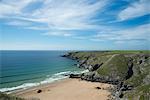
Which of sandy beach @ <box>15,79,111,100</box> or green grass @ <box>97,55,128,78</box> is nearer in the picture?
sandy beach @ <box>15,79,111,100</box>

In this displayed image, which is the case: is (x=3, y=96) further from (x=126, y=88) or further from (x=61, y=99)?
(x=126, y=88)

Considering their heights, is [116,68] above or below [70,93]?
above

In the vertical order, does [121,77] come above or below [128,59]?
below

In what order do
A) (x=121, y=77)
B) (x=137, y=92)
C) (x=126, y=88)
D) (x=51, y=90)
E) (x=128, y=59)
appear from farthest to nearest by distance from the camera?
(x=128, y=59), (x=121, y=77), (x=51, y=90), (x=126, y=88), (x=137, y=92)

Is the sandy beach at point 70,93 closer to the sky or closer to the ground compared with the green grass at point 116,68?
closer to the ground

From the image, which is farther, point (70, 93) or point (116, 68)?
point (116, 68)

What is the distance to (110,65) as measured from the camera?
8100cm

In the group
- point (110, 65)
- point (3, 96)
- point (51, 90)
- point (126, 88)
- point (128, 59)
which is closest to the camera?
point (3, 96)

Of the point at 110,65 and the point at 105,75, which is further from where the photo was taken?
the point at 110,65

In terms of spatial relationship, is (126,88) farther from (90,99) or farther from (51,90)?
(51,90)

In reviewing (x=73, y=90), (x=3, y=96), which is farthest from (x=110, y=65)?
(x=3, y=96)

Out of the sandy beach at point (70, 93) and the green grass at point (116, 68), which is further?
the green grass at point (116, 68)

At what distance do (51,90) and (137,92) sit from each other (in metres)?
32.7

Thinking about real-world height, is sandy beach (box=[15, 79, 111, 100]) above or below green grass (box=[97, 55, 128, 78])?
below
